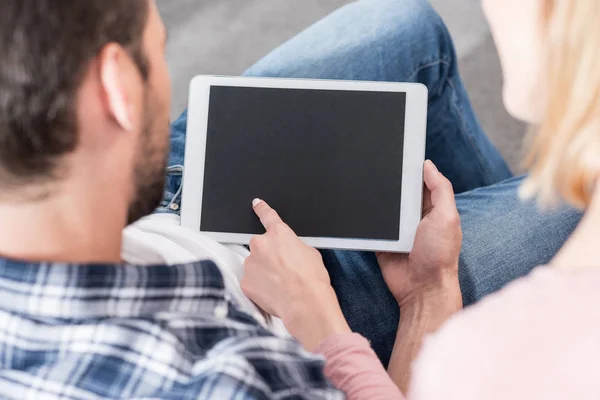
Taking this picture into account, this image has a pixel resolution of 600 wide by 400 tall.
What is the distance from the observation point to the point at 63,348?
1.80 feet

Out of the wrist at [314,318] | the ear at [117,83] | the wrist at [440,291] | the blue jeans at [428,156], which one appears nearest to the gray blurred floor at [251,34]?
the blue jeans at [428,156]

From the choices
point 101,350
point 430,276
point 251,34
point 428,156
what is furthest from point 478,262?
point 251,34

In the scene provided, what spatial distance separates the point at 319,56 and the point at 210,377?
20.7 inches

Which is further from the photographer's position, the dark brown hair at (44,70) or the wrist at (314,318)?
the wrist at (314,318)

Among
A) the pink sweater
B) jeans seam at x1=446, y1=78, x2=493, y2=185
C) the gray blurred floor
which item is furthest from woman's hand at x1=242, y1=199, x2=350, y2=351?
the gray blurred floor

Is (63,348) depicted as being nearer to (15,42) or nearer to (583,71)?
(15,42)

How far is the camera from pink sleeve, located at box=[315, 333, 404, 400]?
0.65m

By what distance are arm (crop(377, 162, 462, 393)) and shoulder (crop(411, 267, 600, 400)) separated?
10.5 inches

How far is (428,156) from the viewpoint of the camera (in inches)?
38.2

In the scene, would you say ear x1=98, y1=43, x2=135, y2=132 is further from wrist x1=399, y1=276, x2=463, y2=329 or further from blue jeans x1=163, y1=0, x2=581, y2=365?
wrist x1=399, y1=276, x2=463, y2=329

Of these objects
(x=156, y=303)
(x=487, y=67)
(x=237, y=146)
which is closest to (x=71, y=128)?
(x=156, y=303)

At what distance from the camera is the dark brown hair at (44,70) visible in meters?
0.49

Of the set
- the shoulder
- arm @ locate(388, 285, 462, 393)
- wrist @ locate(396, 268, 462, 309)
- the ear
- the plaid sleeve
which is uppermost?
the ear

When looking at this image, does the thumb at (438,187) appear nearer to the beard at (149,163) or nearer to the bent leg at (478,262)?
the bent leg at (478,262)
